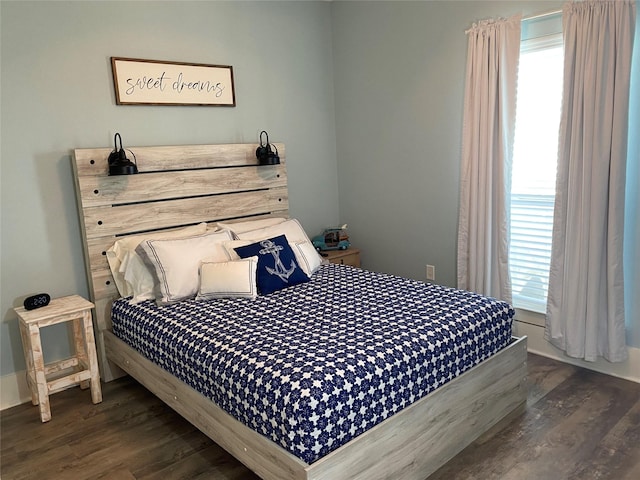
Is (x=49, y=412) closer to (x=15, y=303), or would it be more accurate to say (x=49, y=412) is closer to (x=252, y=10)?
(x=15, y=303)

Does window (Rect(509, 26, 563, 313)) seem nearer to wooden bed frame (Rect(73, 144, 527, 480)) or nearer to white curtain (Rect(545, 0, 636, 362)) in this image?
white curtain (Rect(545, 0, 636, 362))

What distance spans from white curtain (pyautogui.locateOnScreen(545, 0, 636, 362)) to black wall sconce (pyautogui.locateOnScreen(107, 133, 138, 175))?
8.42 ft

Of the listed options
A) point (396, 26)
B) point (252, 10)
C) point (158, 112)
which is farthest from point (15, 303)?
point (396, 26)

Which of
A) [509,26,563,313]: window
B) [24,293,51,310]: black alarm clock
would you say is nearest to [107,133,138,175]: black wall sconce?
[24,293,51,310]: black alarm clock

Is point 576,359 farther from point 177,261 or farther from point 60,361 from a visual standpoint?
point 60,361

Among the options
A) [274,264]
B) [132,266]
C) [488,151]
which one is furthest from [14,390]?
[488,151]

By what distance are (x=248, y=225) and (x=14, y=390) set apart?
5.77 feet

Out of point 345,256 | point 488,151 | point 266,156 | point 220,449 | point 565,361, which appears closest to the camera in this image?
point 220,449

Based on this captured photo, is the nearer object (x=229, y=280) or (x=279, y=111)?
(x=229, y=280)

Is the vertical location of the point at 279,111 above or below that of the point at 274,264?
above

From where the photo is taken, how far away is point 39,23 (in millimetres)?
2924

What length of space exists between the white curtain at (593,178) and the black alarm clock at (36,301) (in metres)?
3.03

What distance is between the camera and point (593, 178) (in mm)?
2822

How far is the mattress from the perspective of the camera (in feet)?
6.05
